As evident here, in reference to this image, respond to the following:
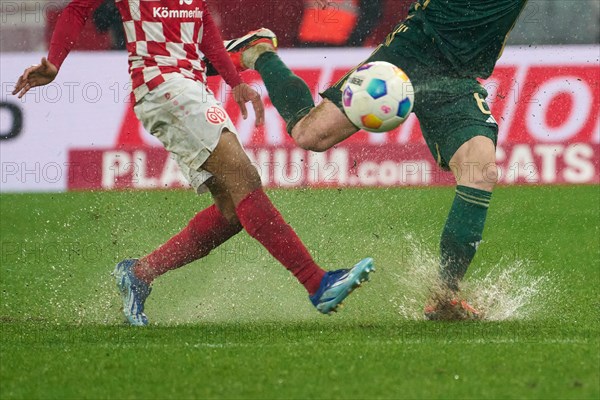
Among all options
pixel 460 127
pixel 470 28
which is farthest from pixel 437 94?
pixel 470 28

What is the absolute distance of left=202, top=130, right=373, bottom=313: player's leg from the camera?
509 cm

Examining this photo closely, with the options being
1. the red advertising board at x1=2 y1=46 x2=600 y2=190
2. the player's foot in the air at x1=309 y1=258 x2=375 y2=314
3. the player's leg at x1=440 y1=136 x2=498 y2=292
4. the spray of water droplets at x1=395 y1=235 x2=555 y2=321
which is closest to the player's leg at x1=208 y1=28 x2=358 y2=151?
the player's leg at x1=440 y1=136 x2=498 y2=292

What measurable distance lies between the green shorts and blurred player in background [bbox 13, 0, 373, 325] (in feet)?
2.66

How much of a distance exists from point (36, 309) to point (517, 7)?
9.66ft

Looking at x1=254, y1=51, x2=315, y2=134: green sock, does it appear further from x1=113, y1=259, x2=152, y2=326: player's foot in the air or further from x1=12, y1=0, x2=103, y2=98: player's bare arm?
x1=12, y1=0, x2=103, y2=98: player's bare arm

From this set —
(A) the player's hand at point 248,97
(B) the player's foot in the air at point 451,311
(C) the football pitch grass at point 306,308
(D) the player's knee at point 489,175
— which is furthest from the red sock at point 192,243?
(D) the player's knee at point 489,175

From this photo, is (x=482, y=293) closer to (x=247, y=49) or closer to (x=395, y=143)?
(x=247, y=49)

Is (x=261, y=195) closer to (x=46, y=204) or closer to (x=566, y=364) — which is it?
(x=566, y=364)

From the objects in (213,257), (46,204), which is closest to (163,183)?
(46,204)

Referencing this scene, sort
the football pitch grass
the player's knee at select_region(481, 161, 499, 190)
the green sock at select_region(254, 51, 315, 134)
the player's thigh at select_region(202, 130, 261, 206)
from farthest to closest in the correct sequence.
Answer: the green sock at select_region(254, 51, 315, 134)
the player's knee at select_region(481, 161, 499, 190)
the player's thigh at select_region(202, 130, 261, 206)
the football pitch grass

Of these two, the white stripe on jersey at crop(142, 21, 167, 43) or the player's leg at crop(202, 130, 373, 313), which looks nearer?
the player's leg at crop(202, 130, 373, 313)

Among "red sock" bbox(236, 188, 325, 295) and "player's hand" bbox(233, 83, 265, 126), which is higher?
"player's hand" bbox(233, 83, 265, 126)

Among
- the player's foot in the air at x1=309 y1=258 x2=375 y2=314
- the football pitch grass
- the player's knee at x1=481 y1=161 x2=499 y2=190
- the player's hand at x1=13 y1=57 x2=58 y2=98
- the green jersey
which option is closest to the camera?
the football pitch grass

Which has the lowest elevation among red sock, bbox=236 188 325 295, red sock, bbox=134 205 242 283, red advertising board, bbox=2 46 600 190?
red advertising board, bbox=2 46 600 190
